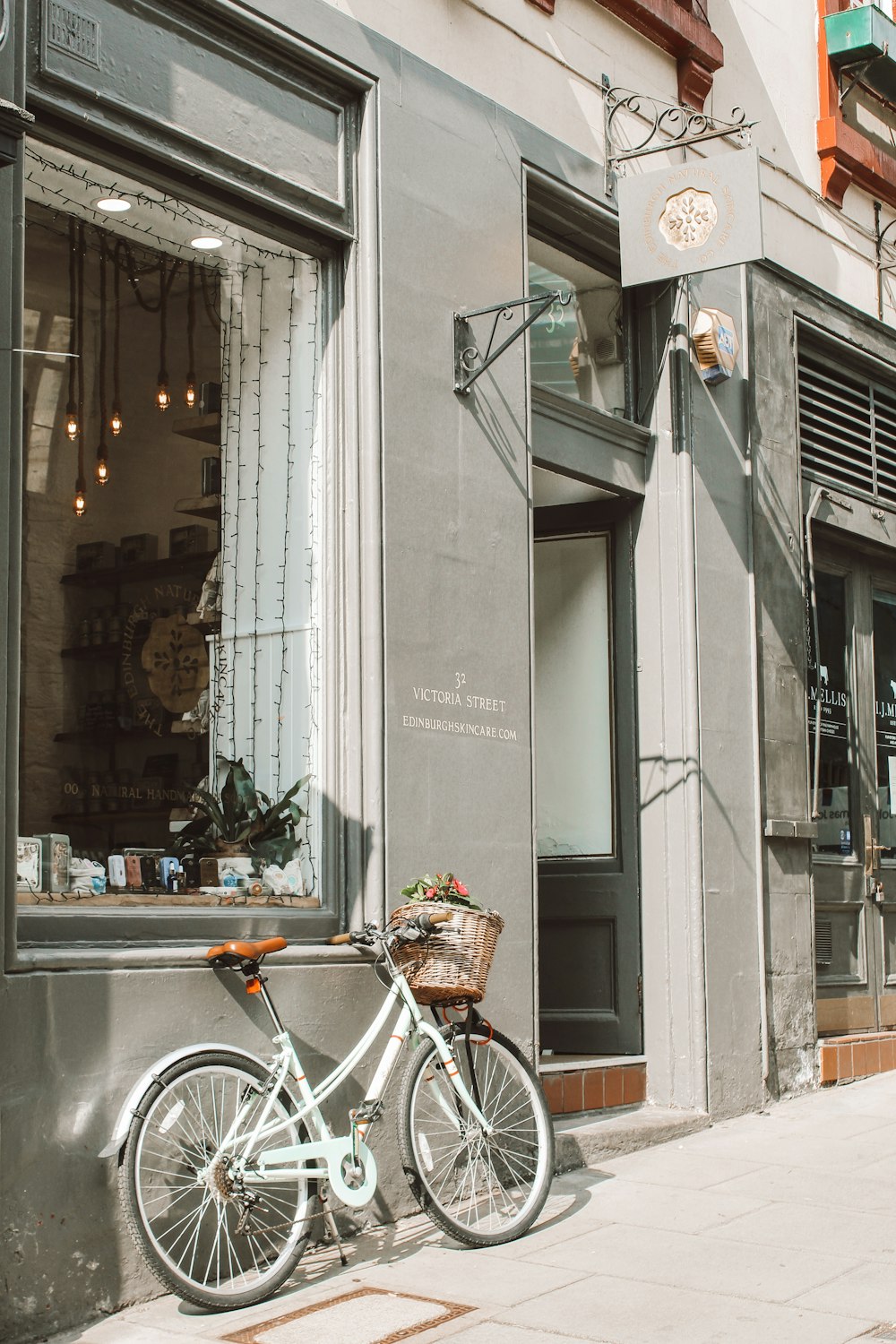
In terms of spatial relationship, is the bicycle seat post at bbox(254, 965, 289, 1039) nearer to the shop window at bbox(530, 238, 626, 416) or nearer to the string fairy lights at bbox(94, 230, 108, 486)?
the string fairy lights at bbox(94, 230, 108, 486)

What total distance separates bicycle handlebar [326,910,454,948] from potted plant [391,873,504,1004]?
0.10 feet

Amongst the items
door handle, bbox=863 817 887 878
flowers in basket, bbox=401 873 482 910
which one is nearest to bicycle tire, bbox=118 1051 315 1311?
flowers in basket, bbox=401 873 482 910

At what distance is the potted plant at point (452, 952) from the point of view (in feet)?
18.0

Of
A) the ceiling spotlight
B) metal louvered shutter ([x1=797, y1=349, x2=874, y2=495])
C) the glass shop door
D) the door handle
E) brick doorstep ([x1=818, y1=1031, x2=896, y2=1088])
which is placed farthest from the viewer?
the door handle

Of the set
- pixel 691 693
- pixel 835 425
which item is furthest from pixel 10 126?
pixel 835 425

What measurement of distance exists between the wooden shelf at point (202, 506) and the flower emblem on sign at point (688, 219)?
2740mm

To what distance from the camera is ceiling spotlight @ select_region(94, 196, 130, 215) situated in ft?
19.1

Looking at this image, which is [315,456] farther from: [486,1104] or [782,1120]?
[782,1120]

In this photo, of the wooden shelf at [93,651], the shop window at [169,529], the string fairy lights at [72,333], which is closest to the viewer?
the shop window at [169,529]

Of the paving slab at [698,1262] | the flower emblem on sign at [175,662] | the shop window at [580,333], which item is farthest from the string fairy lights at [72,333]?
the paving slab at [698,1262]

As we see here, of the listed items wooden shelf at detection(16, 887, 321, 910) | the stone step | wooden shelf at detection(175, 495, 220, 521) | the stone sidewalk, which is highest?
wooden shelf at detection(175, 495, 220, 521)

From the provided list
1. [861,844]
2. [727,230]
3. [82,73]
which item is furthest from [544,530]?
[82,73]

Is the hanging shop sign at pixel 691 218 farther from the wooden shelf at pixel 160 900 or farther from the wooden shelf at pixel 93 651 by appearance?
the wooden shelf at pixel 160 900

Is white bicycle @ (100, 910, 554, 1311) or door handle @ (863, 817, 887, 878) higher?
door handle @ (863, 817, 887, 878)
